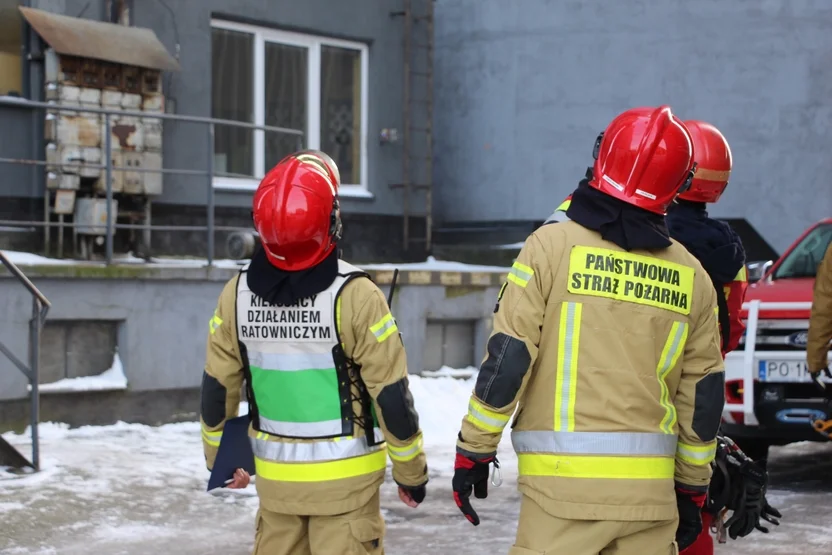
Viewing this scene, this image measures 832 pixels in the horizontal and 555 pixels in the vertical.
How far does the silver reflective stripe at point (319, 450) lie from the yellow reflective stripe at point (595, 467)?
2.23 feet

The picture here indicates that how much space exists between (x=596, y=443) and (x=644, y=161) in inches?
32.9

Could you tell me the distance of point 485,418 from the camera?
3197 millimetres

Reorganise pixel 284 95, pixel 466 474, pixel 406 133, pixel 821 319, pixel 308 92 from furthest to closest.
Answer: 1. pixel 406 133
2. pixel 308 92
3. pixel 284 95
4. pixel 821 319
5. pixel 466 474

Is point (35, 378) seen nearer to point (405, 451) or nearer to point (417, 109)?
point (405, 451)

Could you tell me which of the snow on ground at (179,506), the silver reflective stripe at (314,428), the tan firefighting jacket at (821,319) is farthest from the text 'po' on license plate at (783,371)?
the silver reflective stripe at (314,428)

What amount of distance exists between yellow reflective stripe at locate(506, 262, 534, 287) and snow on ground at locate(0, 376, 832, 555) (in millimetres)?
2908

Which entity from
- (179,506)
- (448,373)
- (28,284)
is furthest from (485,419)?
(448,373)

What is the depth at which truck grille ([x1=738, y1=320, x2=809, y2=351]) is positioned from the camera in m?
7.17

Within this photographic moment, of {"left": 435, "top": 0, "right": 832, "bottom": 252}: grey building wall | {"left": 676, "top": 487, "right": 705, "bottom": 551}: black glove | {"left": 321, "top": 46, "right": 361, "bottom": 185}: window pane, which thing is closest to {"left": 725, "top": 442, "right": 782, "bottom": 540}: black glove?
{"left": 676, "top": 487, "right": 705, "bottom": 551}: black glove

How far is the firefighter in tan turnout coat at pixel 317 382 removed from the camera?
3.65m

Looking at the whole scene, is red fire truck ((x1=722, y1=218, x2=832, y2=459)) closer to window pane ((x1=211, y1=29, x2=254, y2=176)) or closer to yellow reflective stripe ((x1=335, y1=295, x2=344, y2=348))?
yellow reflective stripe ((x1=335, y1=295, x2=344, y2=348))

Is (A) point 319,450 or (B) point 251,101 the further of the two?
(B) point 251,101

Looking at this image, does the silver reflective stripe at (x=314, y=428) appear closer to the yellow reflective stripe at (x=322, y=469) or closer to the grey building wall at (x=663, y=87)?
the yellow reflective stripe at (x=322, y=469)

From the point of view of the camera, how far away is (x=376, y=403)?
367 centimetres
